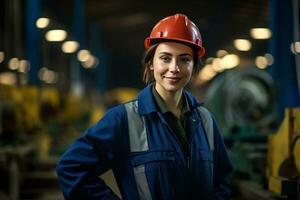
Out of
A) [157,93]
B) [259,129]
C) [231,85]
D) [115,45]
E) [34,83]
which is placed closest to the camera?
[157,93]

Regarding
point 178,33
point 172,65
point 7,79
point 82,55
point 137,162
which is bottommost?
point 137,162

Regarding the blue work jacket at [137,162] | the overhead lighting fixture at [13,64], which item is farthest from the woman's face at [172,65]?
the overhead lighting fixture at [13,64]

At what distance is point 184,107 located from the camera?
2.24 meters

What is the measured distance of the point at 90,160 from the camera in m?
2.09

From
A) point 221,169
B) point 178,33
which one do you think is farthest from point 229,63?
point 178,33

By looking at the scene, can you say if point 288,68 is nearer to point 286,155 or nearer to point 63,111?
point 286,155

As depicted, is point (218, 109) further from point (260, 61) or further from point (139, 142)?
point (260, 61)

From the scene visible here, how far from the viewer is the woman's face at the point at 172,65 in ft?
7.03

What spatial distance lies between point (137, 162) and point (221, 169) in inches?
17.2

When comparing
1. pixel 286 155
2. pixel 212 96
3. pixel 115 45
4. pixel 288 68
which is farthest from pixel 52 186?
pixel 115 45

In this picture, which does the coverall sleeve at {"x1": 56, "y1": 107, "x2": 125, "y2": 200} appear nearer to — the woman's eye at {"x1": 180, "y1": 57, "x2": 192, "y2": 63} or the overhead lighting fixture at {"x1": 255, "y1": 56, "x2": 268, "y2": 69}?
the woman's eye at {"x1": 180, "y1": 57, "x2": 192, "y2": 63}

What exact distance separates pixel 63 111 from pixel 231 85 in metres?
6.00

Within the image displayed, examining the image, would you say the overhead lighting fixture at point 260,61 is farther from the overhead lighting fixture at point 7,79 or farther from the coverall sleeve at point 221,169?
the coverall sleeve at point 221,169

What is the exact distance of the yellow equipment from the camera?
3.23m
